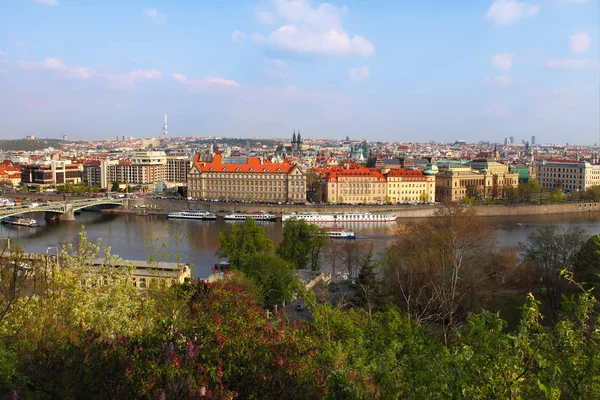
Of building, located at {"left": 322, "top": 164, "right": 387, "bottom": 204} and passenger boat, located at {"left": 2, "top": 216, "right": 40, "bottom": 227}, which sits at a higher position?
building, located at {"left": 322, "top": 164, "right": 387, "bottom": 204}

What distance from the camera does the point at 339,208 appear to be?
27891mm

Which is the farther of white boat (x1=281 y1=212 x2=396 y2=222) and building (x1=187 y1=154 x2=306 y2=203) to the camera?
building (x1=187 y1=154 x2=306 y2=203)

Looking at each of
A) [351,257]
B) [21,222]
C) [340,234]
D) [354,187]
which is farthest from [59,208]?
[351,257]

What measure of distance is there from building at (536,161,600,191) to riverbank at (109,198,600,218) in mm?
6775

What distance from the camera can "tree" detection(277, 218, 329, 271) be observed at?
14438 millimetres

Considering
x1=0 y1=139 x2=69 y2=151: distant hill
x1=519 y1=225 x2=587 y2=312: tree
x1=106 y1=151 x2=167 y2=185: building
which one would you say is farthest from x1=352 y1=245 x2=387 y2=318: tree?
x1=0 y1=139 x2=69 y2=151: distant hill

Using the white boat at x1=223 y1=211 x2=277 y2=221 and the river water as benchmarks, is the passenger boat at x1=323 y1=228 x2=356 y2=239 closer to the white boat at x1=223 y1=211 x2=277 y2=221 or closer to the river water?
the river water

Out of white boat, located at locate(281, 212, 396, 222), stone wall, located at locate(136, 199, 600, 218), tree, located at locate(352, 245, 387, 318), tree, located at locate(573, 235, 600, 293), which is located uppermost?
tree, located at locate(573, 235, 600, 293)

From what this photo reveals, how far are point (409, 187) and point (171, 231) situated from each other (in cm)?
1800

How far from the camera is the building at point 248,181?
31.2 m

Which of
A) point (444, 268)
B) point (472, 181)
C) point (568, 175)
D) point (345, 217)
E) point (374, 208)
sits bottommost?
point (345, 217)

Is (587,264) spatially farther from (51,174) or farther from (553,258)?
(51,174)

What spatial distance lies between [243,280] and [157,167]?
1346 inches

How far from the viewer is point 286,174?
3119cm
